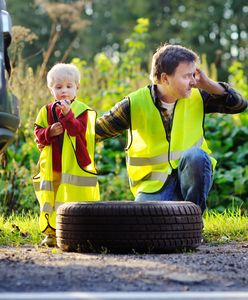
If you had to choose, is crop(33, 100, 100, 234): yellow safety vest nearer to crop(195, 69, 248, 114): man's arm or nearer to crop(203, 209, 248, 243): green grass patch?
crop(195, 69, 248, 114): man's arm

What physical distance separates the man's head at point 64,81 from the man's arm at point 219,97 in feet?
2.76

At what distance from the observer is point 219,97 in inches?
201

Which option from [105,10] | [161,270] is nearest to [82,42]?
[105,10]

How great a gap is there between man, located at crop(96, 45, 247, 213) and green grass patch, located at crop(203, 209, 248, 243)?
0.41 metres

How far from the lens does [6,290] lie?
9.55ft

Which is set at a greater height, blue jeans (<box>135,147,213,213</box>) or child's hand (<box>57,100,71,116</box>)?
child's hand (<box>57,100,71,116</box>)

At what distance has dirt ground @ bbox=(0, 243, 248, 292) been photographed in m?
2.99

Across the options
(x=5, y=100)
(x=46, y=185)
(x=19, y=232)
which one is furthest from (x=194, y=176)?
(x=5, y=100)

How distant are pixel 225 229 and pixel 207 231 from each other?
14 cm

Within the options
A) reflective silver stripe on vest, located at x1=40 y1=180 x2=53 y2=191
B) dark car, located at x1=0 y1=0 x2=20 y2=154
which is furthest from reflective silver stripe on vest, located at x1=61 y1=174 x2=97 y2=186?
dark car, located at x1=0 y1=0 x2=20 y2=154

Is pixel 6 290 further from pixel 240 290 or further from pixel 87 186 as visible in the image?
pixel 87 186

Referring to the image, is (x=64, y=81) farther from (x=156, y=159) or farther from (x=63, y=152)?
(x=156, y=159)

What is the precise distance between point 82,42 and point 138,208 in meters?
26.0

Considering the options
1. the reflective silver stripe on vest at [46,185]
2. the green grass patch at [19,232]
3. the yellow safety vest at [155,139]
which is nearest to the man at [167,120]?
the yellow safety vest at [155,139]
